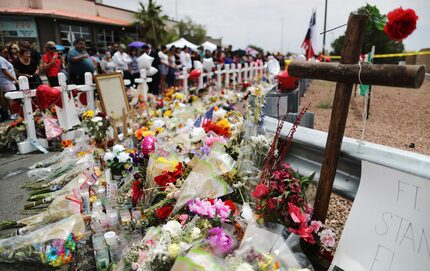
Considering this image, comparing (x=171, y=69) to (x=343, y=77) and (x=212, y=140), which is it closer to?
(x=212, y=140)

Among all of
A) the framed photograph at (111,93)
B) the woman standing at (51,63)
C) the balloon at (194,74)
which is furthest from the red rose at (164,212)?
the balloon at (194,74)

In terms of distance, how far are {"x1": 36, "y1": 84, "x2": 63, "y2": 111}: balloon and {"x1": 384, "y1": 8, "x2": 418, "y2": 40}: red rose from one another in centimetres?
502

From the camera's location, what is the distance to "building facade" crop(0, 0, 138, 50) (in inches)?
848

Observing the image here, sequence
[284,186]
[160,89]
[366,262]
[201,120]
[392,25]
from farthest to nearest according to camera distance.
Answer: [160,89] < [201,120] < [284,186] < [366,262] < [392,25]

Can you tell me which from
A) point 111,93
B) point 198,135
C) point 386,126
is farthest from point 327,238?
point 386,126

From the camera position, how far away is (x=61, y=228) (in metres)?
2.57

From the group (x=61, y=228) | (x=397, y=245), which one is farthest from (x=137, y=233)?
(x=397, y=245)

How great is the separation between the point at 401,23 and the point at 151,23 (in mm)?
34937

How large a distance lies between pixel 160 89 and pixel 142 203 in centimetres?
751

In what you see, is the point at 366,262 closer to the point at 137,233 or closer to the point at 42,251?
the point at 137,233

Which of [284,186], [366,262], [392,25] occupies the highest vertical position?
[392,25]

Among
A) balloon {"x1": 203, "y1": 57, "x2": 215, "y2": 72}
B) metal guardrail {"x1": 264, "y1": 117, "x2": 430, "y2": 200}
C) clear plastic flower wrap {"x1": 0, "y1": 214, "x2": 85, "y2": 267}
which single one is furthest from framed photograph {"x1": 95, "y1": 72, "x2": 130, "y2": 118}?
balloon {"x1": 203, "y1": 57, "x2": 215, "y2": 72}

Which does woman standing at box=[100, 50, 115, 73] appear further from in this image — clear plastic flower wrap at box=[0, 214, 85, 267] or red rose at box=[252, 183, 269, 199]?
red rose at box=[252, 183, 269, 199]

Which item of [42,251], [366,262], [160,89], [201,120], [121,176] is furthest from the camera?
[160,89]
